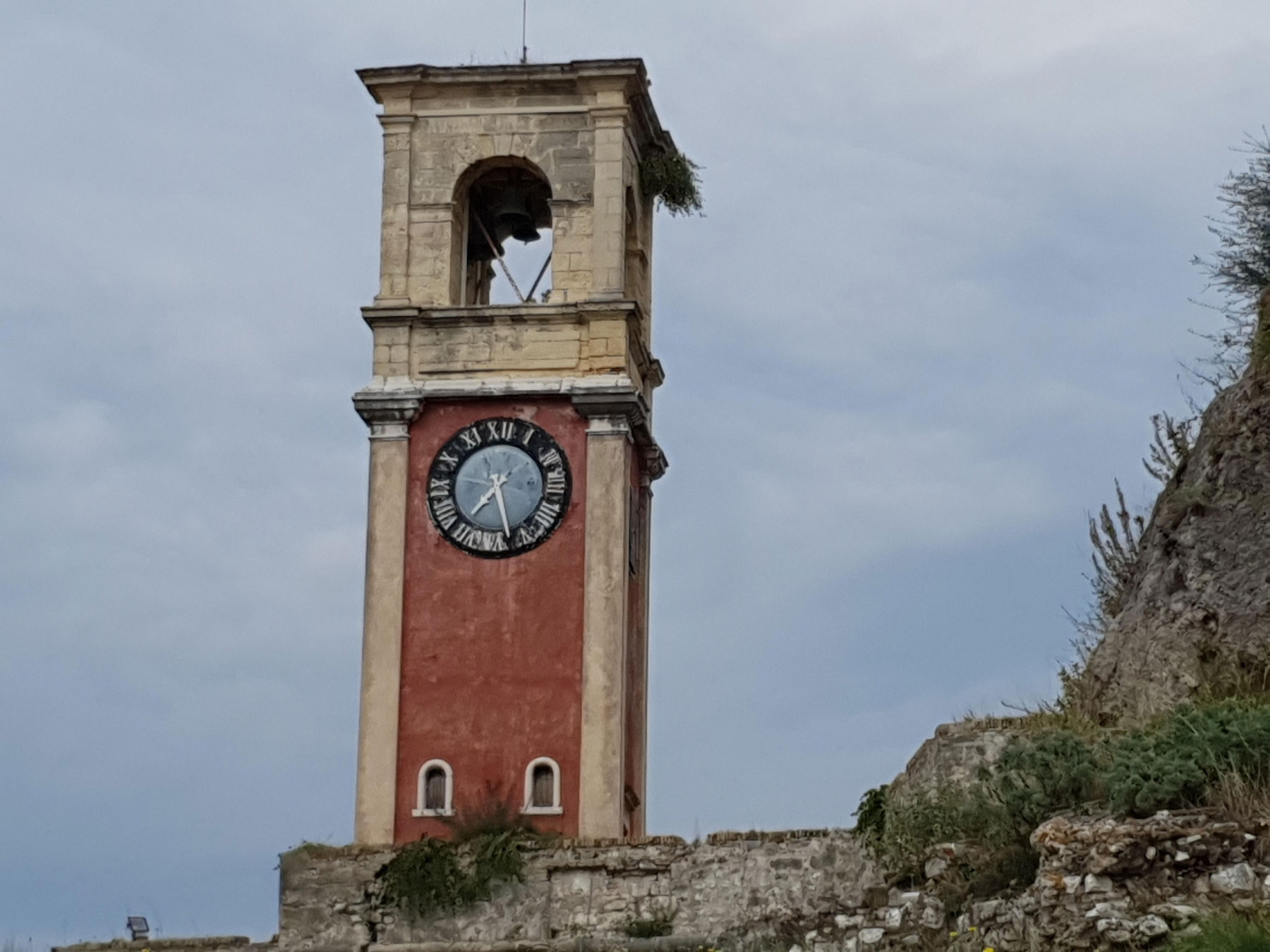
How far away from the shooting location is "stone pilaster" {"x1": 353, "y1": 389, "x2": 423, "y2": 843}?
28422 millimetres

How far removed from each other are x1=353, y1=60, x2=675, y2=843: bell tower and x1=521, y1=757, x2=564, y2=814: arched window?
22 millimetres

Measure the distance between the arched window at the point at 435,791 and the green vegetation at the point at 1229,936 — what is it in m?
15.7

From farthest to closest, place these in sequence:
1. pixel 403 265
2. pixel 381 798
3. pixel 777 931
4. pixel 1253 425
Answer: pixel 403 265 < pixel 381 798 < pixel 1253 425 < pixel 777 931

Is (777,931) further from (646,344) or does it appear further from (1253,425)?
(646,344)

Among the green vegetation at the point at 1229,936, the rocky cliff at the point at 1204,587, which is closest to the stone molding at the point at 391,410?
the rocky cliff at the point at 1204,587

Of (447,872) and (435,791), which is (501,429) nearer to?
(435,791)

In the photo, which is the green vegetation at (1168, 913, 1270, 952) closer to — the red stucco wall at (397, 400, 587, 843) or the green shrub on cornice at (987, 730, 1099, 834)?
the green shrub on cornice at (987, 730, 1099, 834)

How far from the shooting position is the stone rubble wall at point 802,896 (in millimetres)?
14047

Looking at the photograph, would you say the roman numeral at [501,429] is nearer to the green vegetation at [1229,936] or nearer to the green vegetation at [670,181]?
the green vegetation at [670,181]

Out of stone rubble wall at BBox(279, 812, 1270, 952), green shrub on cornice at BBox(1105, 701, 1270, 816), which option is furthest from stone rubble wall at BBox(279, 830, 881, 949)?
green shrub on cornice at BBox(1105, 701, 1270, 816)

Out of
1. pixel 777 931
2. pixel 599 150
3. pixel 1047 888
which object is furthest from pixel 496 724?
pixel 1047 888

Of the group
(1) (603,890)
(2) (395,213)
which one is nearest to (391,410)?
(2) (395,213)

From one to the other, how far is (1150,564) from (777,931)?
4.69 meters

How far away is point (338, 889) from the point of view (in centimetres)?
2361
